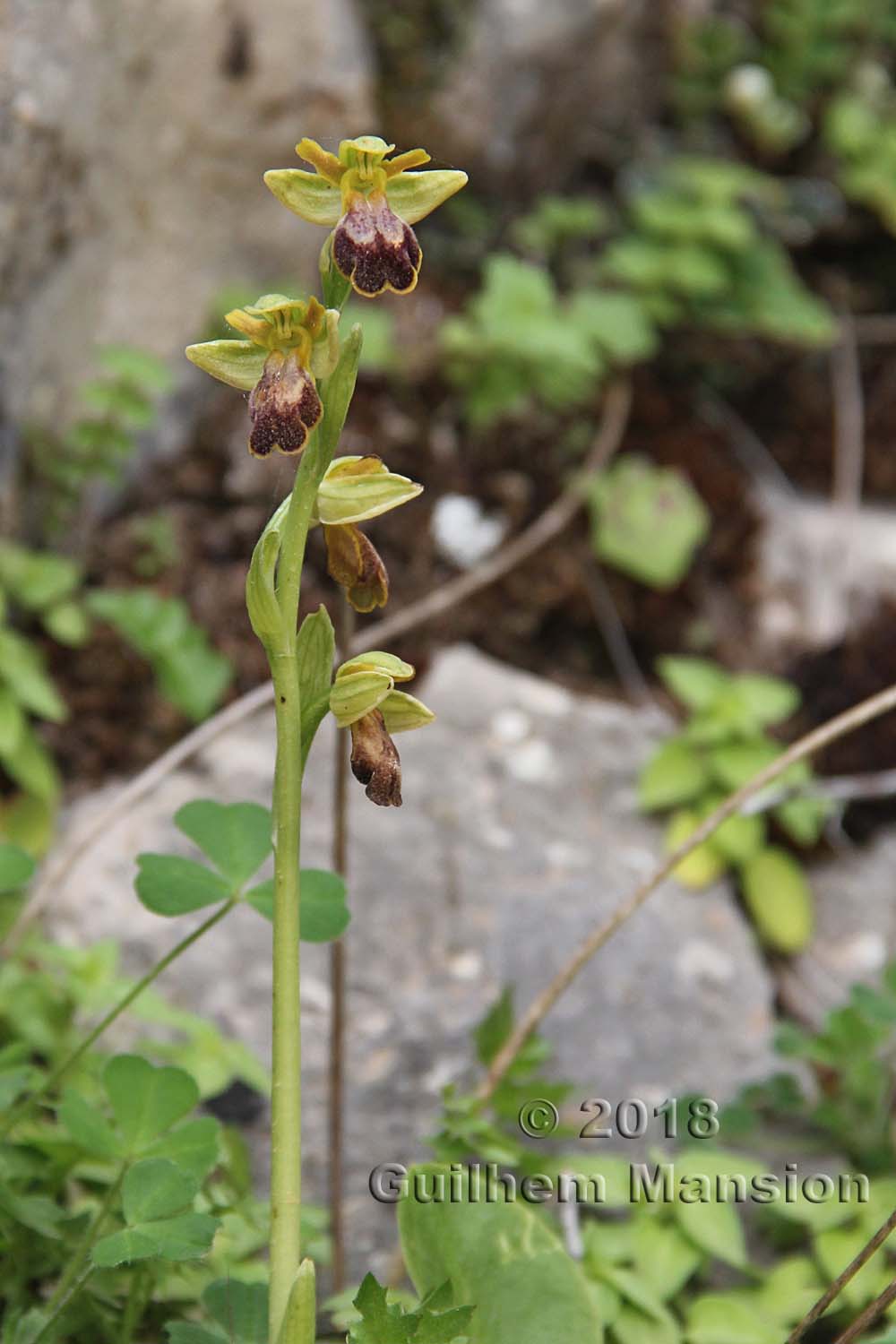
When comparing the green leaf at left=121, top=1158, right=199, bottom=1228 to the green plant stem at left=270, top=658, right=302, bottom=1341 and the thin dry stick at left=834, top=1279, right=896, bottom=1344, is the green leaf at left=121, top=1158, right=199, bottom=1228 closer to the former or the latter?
the green plant stem at left=270, top=658, right=302, bottom=1341

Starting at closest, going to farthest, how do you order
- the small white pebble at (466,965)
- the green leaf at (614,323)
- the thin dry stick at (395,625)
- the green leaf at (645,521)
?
the thin dry stick at (395,625) → the small white pebble at (466,965) → the green leaf at (645,521) → the green leaf at (614,323)

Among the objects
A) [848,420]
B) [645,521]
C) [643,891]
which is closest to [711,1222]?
[643,891]

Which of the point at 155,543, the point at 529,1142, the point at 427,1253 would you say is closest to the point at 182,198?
the point at 155,543

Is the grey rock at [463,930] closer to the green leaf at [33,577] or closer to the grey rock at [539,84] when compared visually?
the green leaf at [33,577]

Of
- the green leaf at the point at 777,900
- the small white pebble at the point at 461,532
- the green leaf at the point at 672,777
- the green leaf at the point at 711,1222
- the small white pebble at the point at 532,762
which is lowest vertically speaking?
the green leaf at the point at 711,1222

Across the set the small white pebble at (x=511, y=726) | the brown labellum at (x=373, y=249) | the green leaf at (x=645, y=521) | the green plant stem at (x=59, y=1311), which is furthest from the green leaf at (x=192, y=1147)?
the green leaf at (x=645, y=521)

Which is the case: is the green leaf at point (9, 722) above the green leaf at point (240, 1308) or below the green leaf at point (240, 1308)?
above

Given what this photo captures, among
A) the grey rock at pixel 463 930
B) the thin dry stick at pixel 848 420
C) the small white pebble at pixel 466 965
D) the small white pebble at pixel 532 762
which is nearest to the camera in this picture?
the grey rock at pixel 463 930
